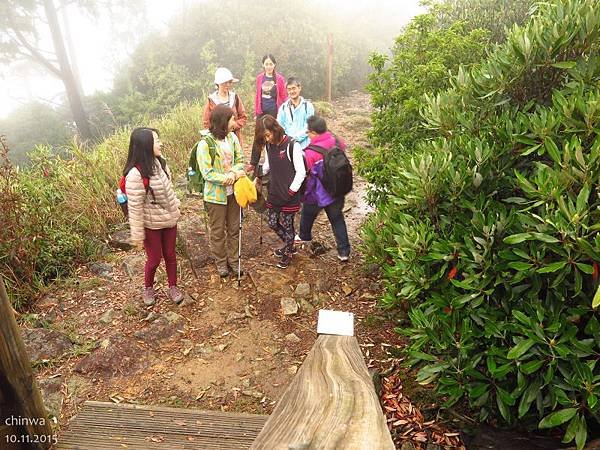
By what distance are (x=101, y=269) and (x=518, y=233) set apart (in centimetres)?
508

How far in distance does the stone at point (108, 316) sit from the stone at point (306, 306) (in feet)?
6.83

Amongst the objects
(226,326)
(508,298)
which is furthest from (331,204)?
(508,298)

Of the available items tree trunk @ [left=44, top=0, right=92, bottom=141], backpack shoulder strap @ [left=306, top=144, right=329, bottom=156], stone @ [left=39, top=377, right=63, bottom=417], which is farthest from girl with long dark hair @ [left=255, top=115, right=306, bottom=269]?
tree trunk @ [left=44, top=0, right=92, bottom=141]

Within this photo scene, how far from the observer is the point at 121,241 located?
612 cm

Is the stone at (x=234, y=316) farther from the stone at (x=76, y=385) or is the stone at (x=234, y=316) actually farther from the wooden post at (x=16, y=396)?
the wooden post at (x=16, y=396)

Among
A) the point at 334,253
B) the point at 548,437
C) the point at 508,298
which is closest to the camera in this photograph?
the point at 508,298

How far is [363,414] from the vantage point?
1.23 m

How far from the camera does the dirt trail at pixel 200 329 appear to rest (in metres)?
3.89

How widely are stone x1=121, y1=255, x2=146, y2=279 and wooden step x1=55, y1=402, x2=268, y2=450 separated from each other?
257cm

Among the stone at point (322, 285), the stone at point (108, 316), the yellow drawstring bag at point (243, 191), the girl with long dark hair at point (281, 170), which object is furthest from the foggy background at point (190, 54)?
the stone at point (108, 316)

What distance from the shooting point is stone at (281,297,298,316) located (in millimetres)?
4766

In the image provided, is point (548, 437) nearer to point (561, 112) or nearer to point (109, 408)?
point (561, 112)

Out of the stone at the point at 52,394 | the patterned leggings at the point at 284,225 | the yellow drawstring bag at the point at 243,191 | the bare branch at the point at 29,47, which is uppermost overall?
the bare branch at the point at 29,47

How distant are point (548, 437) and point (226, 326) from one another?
10.1 ft
